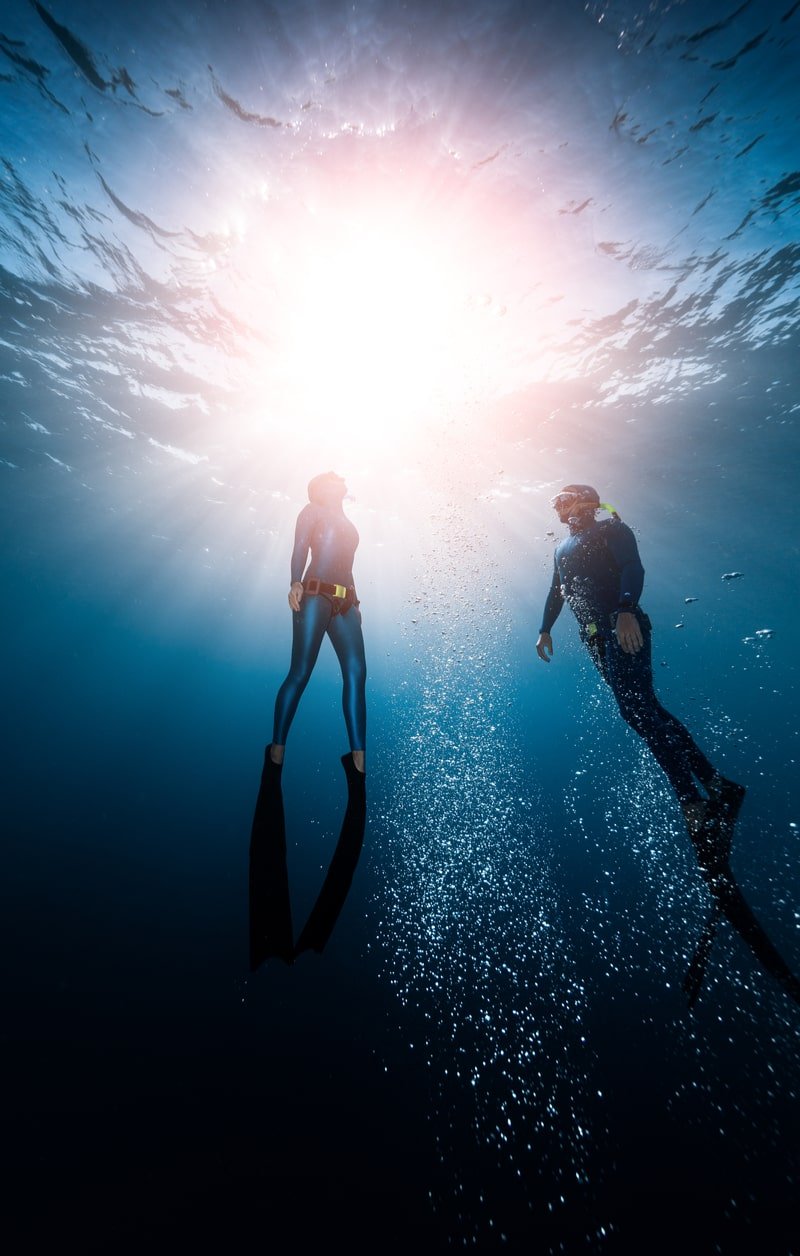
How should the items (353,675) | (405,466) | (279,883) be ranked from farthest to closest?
(405,466) → (353,675) → (279,883)

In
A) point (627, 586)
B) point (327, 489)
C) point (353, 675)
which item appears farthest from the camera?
point (327, 489)

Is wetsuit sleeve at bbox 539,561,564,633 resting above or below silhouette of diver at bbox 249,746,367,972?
above

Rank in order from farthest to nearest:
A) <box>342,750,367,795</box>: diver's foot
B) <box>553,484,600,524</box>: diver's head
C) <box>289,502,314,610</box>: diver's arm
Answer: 1. <box>553,484,600,524</box>: diver's head
2. <box>289,502,314,610</box>: diver's arm
3. <box>342,750,367,795</box>: diver's foot

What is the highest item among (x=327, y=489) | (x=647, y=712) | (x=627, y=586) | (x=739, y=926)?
(x=327, y=489)

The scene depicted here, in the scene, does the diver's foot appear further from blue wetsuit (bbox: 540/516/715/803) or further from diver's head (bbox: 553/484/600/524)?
diver's head (bbox: 553/484/600/524)

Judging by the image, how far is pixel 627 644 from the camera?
138 inches

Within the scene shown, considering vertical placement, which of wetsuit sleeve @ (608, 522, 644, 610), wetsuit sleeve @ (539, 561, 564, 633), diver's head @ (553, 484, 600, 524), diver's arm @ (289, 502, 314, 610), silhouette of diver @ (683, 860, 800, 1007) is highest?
diver's head @ (553, 484, 600, 524)

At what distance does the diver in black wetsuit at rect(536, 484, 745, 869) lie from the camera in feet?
9.74

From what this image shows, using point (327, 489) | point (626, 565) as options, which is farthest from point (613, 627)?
point (327, 489)

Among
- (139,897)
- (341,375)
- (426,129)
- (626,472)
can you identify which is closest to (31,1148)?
(139,897)

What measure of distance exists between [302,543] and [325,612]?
76 centimetres

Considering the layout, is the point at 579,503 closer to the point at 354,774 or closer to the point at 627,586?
the point at 627,586

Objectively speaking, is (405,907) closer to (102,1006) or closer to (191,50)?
(102,1006)

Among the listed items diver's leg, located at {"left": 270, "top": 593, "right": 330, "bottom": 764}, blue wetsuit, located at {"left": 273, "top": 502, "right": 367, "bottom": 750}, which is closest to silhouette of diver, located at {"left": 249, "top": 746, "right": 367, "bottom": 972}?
diver's leg, located at {"left": 270, "top": 593, "right": 330, "bottom": 764}
